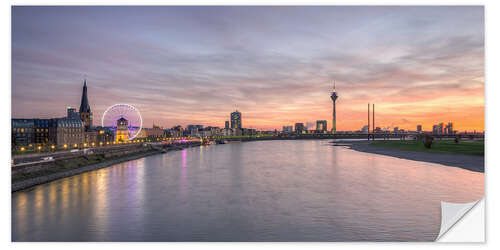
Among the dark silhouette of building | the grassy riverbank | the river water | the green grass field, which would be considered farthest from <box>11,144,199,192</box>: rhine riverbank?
the dark silhouette of building

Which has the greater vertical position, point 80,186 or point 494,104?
point 494,104

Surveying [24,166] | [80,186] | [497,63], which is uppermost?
[497,63]

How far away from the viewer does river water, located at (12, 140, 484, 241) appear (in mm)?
13961

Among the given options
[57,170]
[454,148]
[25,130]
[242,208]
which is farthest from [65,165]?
[25,130]

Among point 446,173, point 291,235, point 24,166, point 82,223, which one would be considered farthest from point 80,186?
point 446,173

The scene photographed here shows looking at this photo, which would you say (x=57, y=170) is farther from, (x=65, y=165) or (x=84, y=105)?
(x=84, y=105)

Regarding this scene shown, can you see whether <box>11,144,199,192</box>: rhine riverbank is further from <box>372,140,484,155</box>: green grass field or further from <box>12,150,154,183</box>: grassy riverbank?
<box>372,140,484,155</box>: green grass field

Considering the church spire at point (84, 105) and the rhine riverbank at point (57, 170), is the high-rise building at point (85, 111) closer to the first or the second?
the church spire at point (84, 105)

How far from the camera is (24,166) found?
92.0ft

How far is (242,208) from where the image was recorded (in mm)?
19203

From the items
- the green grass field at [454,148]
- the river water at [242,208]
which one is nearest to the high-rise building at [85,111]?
the river water at [242,208]

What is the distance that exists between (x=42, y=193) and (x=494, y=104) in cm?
3102

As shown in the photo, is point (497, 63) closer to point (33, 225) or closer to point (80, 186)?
point (33, 225)

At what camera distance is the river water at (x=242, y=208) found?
14.0m
